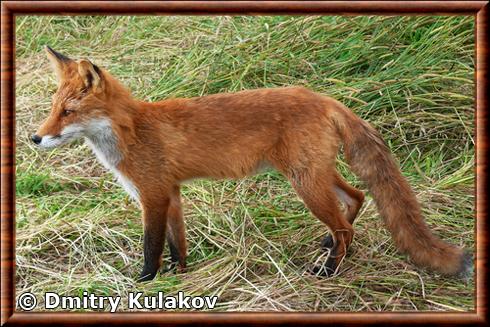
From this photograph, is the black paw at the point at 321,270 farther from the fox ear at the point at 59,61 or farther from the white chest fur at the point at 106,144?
the fox ear at the point at 59,61

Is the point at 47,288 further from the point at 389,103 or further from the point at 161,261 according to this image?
the point at 389,103

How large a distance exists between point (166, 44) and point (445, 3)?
384cm

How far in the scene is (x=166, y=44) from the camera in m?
7.44

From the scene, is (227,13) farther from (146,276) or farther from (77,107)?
(146,276)

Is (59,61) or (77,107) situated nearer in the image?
(77,107)

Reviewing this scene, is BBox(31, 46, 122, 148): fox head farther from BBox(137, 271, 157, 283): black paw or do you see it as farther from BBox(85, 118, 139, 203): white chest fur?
BBox(137, 271, 157, 283): black paw

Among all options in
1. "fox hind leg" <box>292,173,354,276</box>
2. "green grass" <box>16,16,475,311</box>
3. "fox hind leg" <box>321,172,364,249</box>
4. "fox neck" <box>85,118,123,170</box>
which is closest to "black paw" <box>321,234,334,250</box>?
"fox hind leg" <box>321,172,364,249</box>

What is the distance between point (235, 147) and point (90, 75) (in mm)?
1126

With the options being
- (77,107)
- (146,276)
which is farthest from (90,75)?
(146,276)

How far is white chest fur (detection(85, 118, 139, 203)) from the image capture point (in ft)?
14.9

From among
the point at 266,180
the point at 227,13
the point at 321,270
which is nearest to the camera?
the point at 227,13

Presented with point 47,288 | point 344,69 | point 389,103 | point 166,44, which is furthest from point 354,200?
point 166,44

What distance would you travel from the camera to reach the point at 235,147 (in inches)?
184

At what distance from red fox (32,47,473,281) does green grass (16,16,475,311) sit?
0.93 feet
